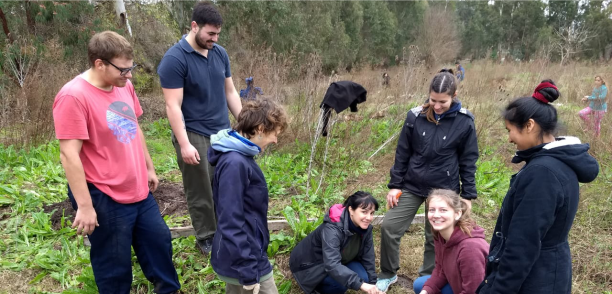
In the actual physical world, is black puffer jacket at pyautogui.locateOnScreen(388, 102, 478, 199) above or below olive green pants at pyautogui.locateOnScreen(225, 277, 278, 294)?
above

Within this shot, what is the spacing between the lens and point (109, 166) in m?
2.21

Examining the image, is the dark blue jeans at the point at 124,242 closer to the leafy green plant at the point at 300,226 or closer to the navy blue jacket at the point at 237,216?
the navy blue jacket at the point at 237,216

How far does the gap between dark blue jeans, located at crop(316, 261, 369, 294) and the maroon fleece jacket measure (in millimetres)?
541

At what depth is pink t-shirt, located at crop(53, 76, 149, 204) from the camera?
1.99 metres

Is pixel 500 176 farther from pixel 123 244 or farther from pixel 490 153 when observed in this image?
pixel 123 244

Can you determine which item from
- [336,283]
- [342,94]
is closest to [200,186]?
[336,283]

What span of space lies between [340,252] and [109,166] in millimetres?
1694

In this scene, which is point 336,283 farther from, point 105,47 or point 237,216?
point 105,47

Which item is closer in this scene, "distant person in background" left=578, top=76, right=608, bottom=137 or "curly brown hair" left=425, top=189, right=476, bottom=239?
"curly brown hair" left=425, top=189, right=476, bottom=239

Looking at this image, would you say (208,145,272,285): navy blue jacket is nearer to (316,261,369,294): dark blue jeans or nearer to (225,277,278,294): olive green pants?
(225,277,278,294): olive green pants

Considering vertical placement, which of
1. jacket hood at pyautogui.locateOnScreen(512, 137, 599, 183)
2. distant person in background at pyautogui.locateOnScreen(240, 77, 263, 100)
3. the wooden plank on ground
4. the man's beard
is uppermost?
the man's beard

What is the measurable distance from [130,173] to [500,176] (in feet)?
16.8

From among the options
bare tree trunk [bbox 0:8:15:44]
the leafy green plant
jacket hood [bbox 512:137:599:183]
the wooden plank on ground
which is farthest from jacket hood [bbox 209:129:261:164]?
bare tree trunk [bbox 0:8:15:44]

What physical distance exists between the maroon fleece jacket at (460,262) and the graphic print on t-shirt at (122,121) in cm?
209
